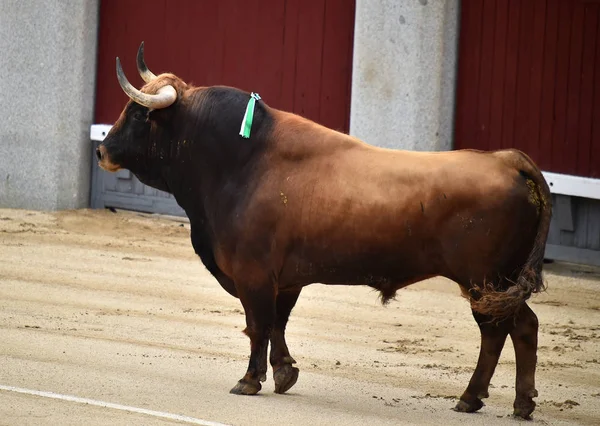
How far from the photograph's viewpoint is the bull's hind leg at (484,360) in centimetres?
692

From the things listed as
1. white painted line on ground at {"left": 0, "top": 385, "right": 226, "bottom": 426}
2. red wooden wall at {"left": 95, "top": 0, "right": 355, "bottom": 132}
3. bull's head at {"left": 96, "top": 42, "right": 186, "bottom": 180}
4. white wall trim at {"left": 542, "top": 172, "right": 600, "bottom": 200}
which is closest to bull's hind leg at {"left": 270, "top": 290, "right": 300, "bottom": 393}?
white painted line on ground at {"left": 0, "top": 385, "right": 226, "bottom": 426}

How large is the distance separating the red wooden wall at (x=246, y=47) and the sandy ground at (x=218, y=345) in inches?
79.8

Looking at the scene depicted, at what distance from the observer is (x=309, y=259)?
7.09m

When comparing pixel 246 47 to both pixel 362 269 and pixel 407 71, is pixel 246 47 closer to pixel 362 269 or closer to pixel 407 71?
pixel 407 71

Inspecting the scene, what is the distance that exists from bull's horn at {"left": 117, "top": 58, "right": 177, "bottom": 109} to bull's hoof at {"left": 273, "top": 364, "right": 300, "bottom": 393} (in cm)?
165

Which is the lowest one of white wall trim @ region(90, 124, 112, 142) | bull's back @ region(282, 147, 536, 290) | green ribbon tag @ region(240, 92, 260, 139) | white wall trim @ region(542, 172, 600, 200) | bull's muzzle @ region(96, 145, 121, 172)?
bull's back @ region(282, 147, 536, 290)

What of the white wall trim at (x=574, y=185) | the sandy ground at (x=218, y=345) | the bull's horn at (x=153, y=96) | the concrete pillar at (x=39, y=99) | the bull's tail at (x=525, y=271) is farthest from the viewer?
the concrete pillar at (x=39, y=99)

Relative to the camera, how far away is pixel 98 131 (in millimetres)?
14117

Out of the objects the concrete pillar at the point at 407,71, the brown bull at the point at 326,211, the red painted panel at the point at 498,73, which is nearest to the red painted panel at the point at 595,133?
the red painted panel at the point at 498,73

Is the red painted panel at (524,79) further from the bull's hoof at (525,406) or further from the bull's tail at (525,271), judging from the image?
the bull's hoof at (525,406)

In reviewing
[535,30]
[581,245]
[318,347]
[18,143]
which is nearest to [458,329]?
[318,347]

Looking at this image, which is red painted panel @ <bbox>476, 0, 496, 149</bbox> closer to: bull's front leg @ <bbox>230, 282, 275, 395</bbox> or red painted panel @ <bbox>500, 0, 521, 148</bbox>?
red painted panel @ <bbox>500, 0, 521, 148</bbox>

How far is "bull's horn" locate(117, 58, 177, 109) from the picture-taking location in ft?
24.2

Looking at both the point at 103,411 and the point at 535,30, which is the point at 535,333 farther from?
the point at 535,30
